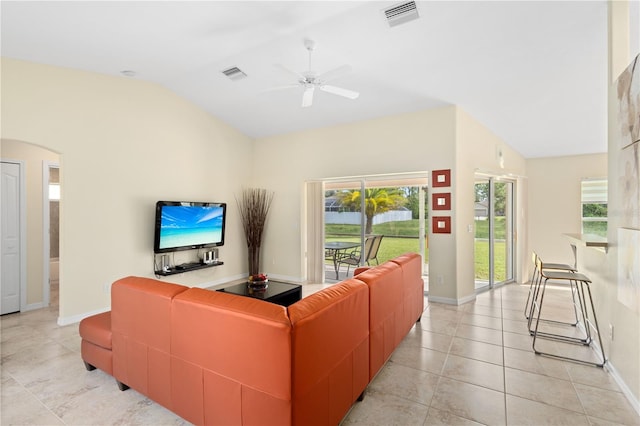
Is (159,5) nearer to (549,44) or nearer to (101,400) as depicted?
(101,400)

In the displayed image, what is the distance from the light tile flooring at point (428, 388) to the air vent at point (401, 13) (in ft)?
10.7

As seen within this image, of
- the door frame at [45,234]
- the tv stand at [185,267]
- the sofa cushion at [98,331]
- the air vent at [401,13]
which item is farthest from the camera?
the tv stand at [185,267]

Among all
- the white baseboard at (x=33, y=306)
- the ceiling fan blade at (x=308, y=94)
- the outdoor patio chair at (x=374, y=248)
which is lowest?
the white baseboard at (x=33, y=306)

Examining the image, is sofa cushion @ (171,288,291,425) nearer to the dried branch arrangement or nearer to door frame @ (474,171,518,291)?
the dried branch arrangement

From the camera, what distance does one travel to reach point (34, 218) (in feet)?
14.6

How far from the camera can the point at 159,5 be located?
279cm

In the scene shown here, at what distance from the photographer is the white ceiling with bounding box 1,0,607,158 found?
2.81m

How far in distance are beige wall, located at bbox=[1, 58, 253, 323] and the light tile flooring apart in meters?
1.00

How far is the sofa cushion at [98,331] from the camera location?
245 centimetres

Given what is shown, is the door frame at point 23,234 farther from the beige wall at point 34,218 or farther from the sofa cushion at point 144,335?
the sofa cushion at point 144,335

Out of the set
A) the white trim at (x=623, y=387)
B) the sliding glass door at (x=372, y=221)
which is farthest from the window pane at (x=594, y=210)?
the white trim at (x=623, y=387)

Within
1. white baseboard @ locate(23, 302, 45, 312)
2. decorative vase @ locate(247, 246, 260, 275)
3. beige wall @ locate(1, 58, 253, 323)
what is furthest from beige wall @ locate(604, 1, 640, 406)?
white baseboard @ locate(23, 302, 45, 312)

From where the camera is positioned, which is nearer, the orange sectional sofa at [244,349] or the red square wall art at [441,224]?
the orange sectional sofa at [244,349]

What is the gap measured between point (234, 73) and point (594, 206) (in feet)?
23.7
